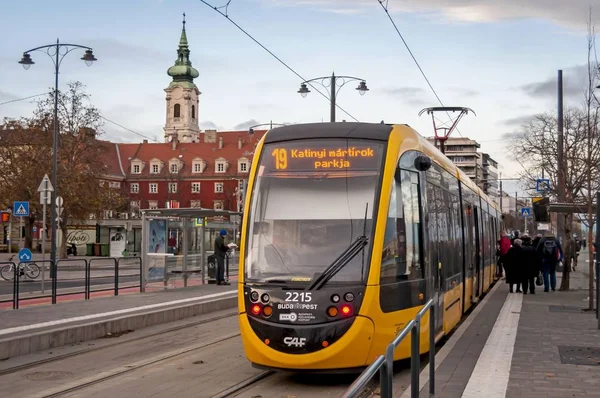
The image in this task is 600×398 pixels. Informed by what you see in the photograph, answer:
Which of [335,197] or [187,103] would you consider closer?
[335,197]

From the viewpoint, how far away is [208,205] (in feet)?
373

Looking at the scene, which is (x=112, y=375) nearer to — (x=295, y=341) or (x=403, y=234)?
(x=295, y=341)

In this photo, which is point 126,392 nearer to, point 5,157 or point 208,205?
point 5,157

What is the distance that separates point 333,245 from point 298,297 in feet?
2.62

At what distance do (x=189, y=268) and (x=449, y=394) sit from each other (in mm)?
16693

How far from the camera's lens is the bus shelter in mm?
22281

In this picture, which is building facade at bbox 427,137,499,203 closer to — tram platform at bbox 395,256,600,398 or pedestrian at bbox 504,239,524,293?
pedestrian at bbox 504,239,524,293

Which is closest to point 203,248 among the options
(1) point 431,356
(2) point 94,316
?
(2) point 94,316

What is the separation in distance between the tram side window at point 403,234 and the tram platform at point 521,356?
3.93 feet

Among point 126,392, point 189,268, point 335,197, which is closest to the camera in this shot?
point 126,392

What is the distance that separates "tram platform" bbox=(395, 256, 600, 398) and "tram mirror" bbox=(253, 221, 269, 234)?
8.04 feet

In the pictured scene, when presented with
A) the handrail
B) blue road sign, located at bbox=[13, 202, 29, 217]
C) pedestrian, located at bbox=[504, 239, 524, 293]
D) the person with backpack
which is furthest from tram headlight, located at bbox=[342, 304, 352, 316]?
blue road sign, located at bbox=[13, 202, 29, 217]

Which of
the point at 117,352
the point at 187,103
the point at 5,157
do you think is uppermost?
the point at 187,103

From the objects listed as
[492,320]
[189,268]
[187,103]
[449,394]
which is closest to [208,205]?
[187,103]
